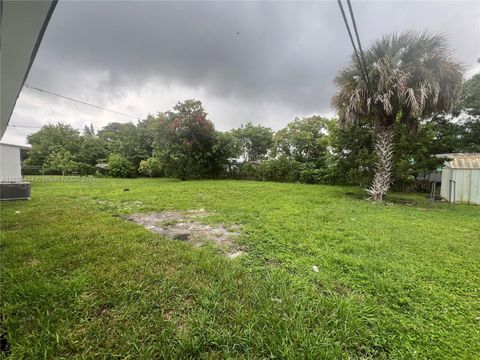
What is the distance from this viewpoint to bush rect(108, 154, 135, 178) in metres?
17.7

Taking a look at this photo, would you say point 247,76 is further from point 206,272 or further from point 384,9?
point 206,272

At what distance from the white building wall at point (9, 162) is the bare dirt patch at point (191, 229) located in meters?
8.84

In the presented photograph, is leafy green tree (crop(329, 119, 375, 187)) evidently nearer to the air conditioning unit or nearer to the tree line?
the tree line

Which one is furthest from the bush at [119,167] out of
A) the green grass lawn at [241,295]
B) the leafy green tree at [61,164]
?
the green grass lawn at [241,295]

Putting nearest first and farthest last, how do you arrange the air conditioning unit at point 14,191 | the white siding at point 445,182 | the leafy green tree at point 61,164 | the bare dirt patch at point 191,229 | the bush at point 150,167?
the bare dirt patch at point 191,229
the air conditioning unit at point 14,191
the white siding at point 445,182
the bush at point 150,167
the leafy green tree at point 61,164

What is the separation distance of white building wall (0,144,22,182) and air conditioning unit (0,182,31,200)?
13.0 feet

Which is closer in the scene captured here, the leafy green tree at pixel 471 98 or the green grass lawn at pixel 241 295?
the green grass lawn at pixel 241 295

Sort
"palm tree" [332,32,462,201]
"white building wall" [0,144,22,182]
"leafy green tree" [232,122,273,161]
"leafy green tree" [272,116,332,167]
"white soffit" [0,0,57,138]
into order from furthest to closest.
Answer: "leafy green tree" [232,122,273,161], "leafy green tree" [272,116,332,167], "white building wall" [0,144,22,182], "palm tree" [332,32,462,201], "white soffit" [0,0,57,138]

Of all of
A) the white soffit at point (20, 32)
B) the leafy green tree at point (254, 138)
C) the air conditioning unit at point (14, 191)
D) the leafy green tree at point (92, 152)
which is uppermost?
the leafy green tree at point (254, 138)

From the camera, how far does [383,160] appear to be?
693cm

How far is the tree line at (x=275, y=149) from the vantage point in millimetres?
8414

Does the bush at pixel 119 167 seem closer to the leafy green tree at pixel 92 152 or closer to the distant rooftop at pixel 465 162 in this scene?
the leafy green tree at pixel 92 152

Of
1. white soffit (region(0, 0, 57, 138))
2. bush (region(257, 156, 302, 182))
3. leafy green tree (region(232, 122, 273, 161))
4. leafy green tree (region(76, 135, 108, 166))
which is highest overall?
leafy green tree (region(232, 122, 273, 161))

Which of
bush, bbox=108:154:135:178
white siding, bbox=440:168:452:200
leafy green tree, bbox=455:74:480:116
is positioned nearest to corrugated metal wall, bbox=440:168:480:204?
white siding, bbox=440:168:452:200
